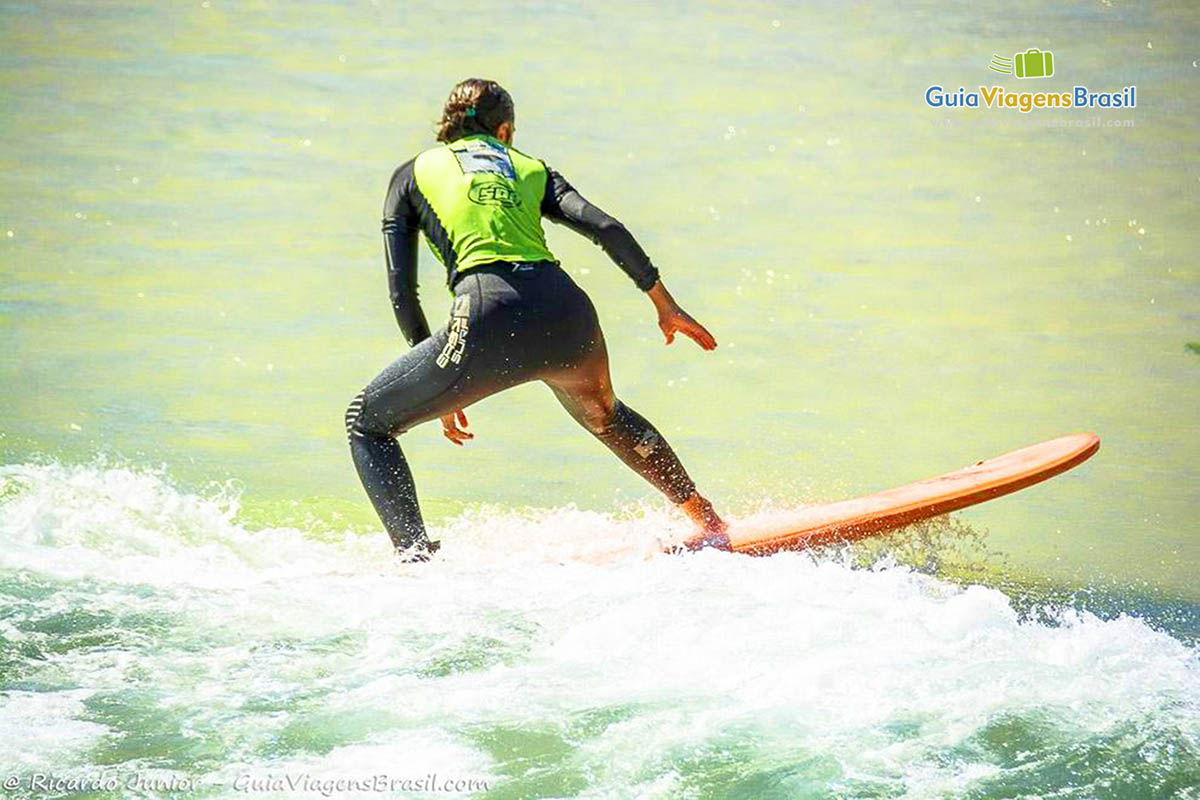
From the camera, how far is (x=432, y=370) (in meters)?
4.43

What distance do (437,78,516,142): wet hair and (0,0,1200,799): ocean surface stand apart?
1.29m

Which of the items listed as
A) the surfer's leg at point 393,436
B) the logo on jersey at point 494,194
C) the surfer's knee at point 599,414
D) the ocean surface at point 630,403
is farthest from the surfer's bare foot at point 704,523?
the logo on jersey at point 494,194

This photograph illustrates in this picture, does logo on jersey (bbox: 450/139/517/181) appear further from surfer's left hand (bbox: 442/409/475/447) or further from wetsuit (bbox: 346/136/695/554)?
surfer's left hand (bbox: 442/409/475/447)

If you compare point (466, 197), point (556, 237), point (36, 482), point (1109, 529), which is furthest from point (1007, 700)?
point (556, 237)

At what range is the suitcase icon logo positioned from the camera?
44.0 ft

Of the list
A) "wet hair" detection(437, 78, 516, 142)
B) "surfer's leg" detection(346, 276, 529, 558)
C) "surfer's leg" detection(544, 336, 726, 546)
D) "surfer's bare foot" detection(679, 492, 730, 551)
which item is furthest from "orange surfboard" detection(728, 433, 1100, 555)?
"wet hair" detection(437, 78, 516, 142)

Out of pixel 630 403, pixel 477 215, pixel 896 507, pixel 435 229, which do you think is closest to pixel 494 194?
pixel 477 215

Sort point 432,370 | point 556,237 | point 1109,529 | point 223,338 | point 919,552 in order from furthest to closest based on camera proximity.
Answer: point 556,237 < point 223,338 < point 1109,529 < point 919,552 < point 432,370

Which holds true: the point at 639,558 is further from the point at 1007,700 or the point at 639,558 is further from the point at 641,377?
the point at 641,377

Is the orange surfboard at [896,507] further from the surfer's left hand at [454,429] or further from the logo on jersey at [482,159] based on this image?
the logo on jersey at [482,159]

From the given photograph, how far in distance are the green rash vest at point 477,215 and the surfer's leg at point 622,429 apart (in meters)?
0.32

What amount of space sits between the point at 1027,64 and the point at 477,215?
33.8 ft

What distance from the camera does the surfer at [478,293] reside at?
14.6ft

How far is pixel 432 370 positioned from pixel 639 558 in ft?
3.10
